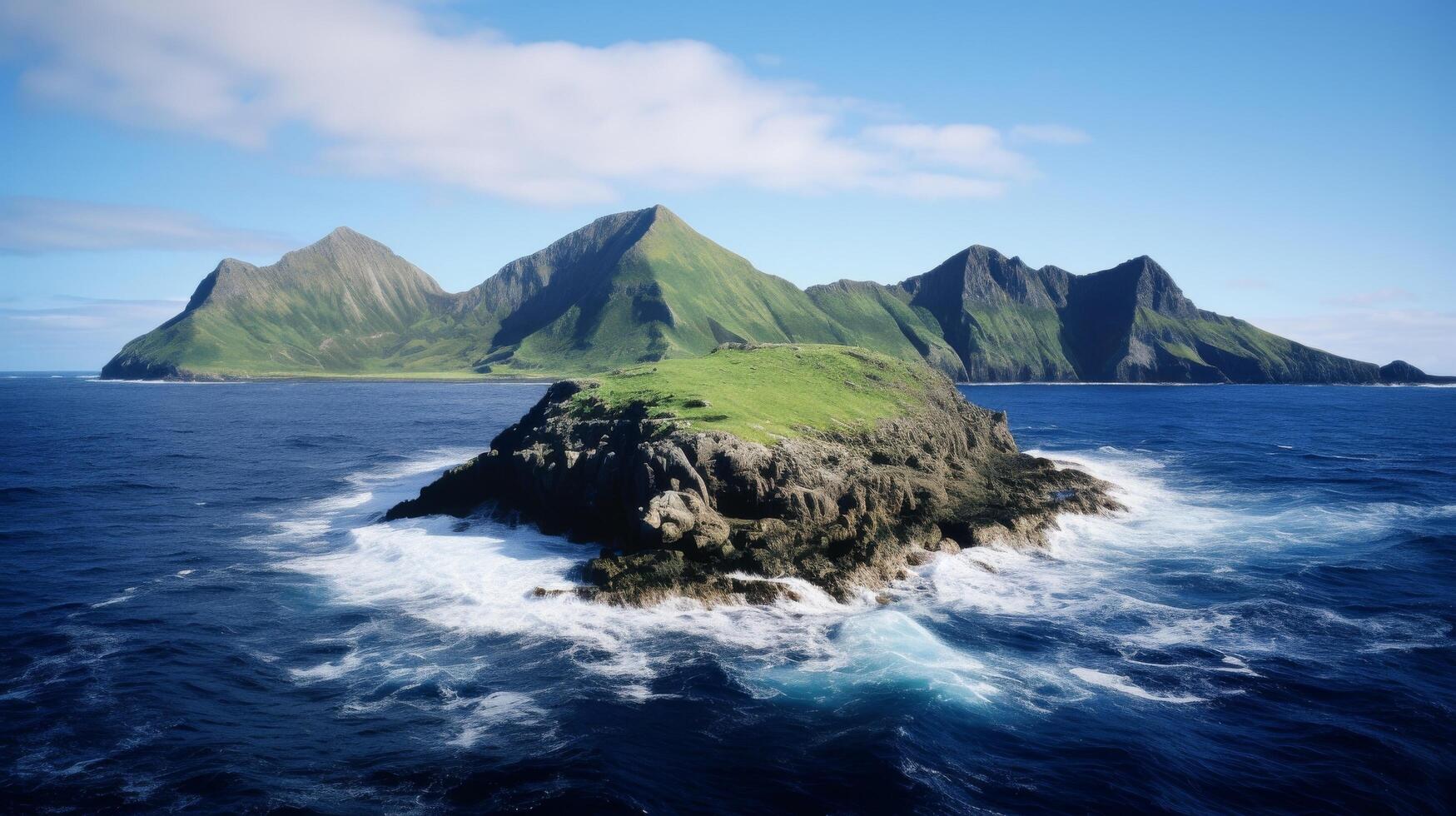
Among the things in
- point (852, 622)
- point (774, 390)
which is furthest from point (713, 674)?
point (774, 390)

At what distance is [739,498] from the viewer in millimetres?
43000

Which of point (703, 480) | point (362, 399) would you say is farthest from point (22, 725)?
point (362, 399)

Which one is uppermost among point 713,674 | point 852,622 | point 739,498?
point 739,498

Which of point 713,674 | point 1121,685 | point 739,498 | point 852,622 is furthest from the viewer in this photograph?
point 739,498

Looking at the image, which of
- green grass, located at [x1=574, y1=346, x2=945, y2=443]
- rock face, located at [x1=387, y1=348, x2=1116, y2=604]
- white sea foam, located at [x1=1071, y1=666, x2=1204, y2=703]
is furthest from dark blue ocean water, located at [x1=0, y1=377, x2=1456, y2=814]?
green grass, located at [x1=574, y1=346, x2=945, y2=443]

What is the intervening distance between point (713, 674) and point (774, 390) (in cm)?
3770

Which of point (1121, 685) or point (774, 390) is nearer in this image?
point (1121, 685)

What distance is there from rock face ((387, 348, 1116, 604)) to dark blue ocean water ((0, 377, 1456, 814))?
7.84ft

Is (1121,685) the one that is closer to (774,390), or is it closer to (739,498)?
(739,498)

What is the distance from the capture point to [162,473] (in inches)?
2763

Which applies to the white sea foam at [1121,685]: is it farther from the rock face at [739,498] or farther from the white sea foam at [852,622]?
the rock face at [739,498]

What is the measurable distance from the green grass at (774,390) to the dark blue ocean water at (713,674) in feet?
46.7

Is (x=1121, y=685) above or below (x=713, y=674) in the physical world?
above

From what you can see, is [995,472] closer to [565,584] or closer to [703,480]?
[703,480]
